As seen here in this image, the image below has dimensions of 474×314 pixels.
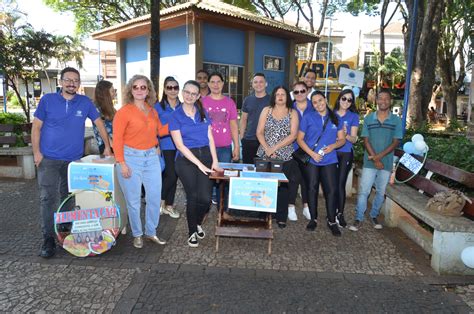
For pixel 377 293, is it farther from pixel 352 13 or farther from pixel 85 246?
pixel 352 13

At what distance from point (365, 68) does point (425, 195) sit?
33.2m

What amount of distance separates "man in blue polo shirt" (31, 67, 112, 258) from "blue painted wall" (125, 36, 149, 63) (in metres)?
15.2

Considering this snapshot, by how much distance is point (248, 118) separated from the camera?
531cm

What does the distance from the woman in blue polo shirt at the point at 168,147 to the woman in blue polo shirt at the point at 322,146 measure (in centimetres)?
169

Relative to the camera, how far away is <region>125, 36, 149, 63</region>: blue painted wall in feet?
60.7

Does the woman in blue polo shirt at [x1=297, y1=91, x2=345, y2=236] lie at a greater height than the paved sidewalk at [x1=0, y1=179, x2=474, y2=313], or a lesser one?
greater

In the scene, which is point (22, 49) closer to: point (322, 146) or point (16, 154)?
point (16, 154)

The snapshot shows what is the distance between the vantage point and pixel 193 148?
165 inches

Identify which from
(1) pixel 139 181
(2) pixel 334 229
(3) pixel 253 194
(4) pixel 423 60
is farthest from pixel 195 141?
(4) pixel 423 60

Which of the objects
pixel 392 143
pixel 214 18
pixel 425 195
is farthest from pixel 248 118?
pixel 214 18

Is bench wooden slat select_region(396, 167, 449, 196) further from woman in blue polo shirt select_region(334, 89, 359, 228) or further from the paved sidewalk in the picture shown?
woman in blue polo shirt select_region(334, 89, 359, 228)

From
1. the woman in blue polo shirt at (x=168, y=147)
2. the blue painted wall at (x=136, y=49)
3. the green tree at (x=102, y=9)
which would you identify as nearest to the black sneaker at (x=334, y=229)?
the woman in blue polo shirt at (x=168, y=147)

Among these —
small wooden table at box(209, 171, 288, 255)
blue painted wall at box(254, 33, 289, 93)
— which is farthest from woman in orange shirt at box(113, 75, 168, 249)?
blue painted wall at box(254, 33, 289, 93)

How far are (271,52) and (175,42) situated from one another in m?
4.71
